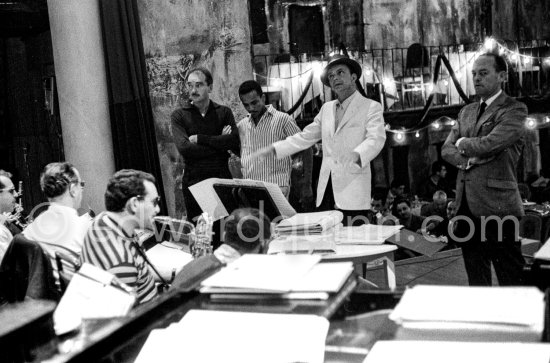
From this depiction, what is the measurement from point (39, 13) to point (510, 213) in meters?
6.05

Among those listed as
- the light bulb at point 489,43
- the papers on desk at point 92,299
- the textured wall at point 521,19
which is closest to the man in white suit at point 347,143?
the papers on desk at point 92,299

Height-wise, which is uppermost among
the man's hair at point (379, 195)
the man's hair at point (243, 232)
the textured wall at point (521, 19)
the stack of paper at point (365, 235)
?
the textured wall at point (521, 19)

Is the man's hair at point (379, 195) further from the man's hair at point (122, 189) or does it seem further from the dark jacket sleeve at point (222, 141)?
the man's hair at point (122, 189)

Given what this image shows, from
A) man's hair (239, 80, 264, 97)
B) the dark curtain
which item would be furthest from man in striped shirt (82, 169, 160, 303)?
the dark curtain

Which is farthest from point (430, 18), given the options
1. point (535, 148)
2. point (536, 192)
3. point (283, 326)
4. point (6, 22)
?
point (283, 326)

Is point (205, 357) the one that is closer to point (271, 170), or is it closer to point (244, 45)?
point (271, 170)

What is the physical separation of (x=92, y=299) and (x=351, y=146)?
10.1ft

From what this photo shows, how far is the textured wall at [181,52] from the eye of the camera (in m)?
6.50

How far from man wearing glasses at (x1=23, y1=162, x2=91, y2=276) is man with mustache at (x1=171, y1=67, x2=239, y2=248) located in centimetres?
130

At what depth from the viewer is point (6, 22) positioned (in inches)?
→ 317

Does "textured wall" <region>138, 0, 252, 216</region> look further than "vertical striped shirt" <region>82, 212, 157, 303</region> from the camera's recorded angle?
Yes

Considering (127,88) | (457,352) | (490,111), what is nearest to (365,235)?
(490,111)

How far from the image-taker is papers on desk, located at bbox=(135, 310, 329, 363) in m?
1.13

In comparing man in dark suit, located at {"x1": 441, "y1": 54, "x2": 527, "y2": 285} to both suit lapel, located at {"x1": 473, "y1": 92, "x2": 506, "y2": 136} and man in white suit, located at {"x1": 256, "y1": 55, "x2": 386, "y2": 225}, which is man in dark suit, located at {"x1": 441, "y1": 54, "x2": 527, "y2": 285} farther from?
man in white suit, located at {"x1": 256, "y1": 55, "x2": 386, "y2": 225}
